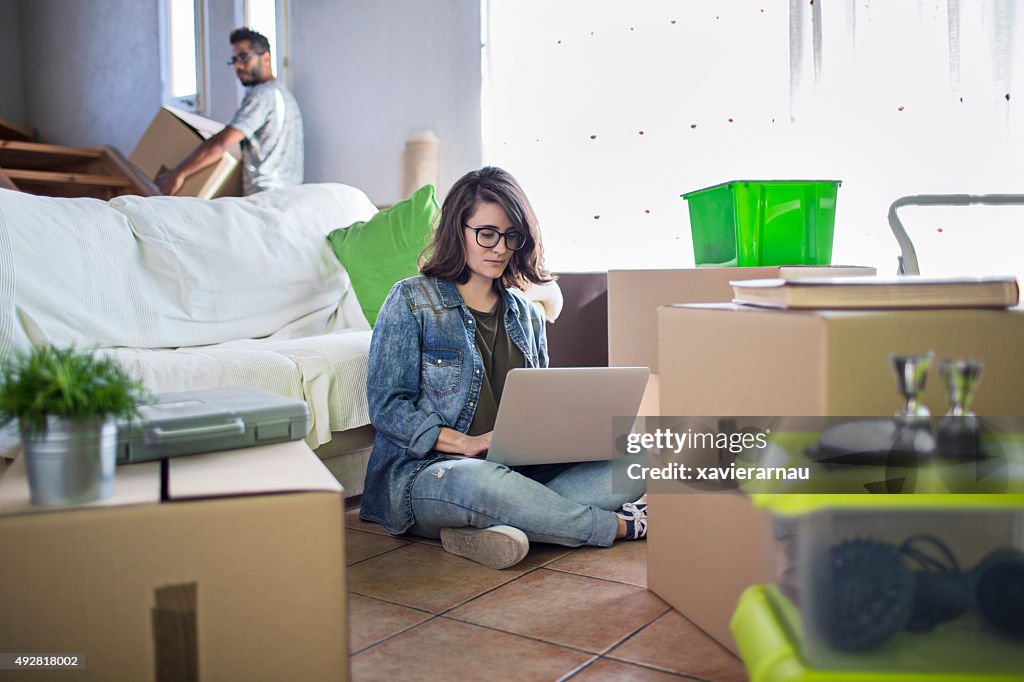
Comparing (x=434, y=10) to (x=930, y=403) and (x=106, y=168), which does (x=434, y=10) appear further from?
(x=930, y=403)

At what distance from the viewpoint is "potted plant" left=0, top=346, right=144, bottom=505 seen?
0.74 meters

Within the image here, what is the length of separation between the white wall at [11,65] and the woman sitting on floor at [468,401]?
526 cm

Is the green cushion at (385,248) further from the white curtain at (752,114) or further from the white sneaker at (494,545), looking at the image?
the white sneaker at (494,545)

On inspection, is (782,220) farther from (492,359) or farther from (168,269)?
(168,269)

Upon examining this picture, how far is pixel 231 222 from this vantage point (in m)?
2.32

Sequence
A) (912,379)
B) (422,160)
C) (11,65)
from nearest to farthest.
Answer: (912,379), (422,160), (11,65)

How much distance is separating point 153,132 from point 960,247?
3.14 metres

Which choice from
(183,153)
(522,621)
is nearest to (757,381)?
(522,621)

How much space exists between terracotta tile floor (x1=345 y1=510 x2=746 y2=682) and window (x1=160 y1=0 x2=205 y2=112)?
3.61 meters

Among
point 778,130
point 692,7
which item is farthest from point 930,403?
point 692,7

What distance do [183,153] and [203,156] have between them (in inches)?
6.1

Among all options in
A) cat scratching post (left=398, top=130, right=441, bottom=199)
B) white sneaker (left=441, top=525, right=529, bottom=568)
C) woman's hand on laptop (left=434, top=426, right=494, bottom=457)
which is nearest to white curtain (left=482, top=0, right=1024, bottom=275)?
cat scratching post (left=398, top=130, right=441, bottom=199)

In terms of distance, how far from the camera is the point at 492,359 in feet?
6.23

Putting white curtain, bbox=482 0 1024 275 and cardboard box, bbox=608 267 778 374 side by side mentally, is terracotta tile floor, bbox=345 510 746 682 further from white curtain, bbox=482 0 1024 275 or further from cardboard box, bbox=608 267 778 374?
white curtain, bbox=482 0 1024 275
